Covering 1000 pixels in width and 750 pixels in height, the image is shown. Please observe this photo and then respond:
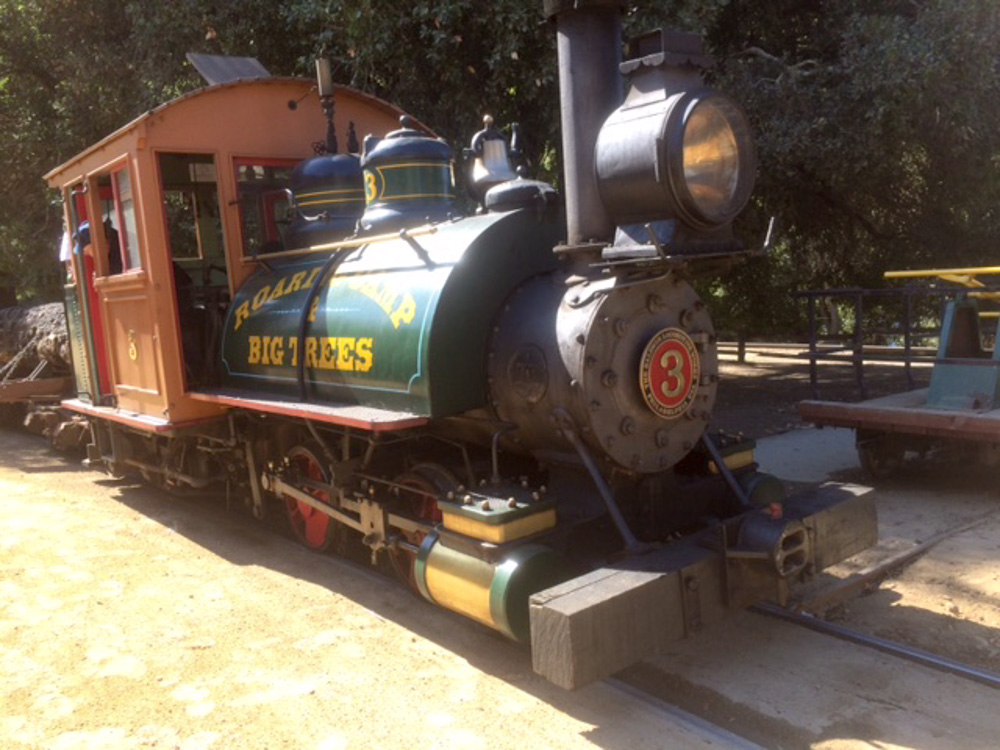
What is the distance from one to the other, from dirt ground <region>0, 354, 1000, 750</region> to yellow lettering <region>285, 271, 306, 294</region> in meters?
1.79

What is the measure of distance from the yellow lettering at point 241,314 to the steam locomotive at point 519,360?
22 mm

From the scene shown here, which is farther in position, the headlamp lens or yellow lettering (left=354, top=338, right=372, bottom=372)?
yellow lettering (left=354, top=338, right=372, bottom=372)

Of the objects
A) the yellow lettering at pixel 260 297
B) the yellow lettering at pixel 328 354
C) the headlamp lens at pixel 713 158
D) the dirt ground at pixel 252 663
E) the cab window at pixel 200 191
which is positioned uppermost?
the cab window at pixel 200 191

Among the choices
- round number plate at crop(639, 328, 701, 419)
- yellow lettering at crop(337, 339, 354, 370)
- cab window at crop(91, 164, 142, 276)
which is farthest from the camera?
cab window at crop(91, 164, 142, 276)

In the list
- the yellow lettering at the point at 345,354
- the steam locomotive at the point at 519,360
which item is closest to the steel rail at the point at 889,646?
the steam locomotive at the point at 519,360

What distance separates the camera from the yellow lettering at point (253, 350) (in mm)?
5578

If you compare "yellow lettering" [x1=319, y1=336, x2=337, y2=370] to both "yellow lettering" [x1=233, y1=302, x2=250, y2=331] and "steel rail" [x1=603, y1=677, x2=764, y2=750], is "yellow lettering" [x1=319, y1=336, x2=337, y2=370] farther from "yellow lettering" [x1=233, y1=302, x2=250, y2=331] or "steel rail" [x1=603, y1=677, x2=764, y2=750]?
"steel rail" [x1=603, y1=677, x2=764, y2=750]

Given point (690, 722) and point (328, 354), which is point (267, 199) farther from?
point (690, 722)

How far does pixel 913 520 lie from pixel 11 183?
14.7 metres

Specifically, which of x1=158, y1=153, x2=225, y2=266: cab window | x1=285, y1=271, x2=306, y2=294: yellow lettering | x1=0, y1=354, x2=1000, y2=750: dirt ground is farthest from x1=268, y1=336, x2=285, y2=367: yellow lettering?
x1=158, y1=153, x2=225, y2=266: cab window

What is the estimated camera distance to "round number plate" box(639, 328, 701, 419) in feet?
12.9

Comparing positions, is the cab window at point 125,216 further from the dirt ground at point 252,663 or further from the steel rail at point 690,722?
the steel rail at point 690,722

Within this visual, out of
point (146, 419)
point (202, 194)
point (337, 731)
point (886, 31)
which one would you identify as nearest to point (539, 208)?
point (337, 731)

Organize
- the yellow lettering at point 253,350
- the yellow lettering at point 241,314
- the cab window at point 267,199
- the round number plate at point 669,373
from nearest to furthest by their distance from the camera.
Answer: the round number plate at point 669,373, the yellow lettering at point 253,350, the yellow lettering at point 241,314, the cab window at point 267,199
